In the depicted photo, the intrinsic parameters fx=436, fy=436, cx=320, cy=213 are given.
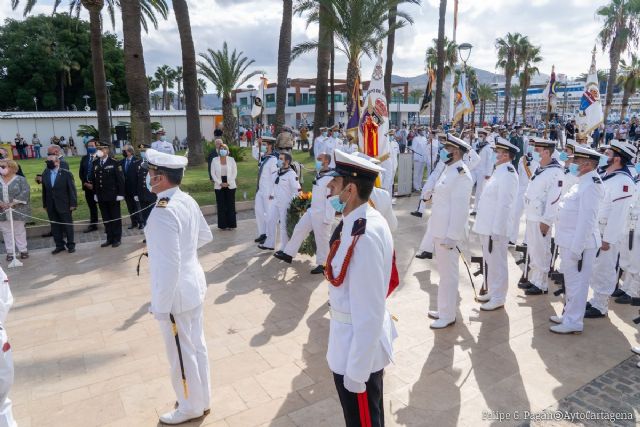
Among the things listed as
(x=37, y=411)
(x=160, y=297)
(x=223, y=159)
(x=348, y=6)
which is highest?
(x=348, y=6)

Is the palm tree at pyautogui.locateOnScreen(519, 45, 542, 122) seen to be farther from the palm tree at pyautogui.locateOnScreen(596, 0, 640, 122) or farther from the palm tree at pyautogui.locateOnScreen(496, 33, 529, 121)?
the palm tree at pyautogui.locateOnScreen(596, 0, 640, 122)

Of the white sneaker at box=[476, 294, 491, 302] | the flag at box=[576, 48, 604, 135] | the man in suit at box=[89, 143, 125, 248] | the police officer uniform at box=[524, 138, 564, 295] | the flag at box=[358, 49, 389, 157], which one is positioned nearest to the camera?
the white sneaker at box=[476, 294, 491, 302]

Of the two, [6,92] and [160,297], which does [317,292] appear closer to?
[160,297]

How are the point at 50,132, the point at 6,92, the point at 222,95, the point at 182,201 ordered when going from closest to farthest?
the point at 182,201, the point at 222,95, the point at 50,132, the point at 6,92

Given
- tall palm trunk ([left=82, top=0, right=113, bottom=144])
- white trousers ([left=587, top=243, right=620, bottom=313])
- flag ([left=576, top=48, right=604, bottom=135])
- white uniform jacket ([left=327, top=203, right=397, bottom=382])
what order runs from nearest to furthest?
white uniform jacket ([left=327, top=203, right=397, bottom=382])
white trousers ([left=587, top=243, right=620, bottom=313])
flag ([left=576, top=48, right=604, bottom=135])
tall palm trunk ([left=82, top=0, right=113, bottom=144])

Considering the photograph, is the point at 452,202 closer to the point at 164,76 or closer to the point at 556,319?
the point at 556,319

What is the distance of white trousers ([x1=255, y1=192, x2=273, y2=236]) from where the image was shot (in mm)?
9156

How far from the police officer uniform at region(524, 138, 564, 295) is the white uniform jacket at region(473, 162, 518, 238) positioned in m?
0.87

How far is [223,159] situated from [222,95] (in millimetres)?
Answer: 20532

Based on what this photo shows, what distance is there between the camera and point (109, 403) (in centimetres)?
402

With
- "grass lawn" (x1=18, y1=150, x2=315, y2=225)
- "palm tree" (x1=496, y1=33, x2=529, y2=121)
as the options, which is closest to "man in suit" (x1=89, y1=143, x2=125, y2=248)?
"grass lawn" (x1=18, y1=150, x2=315, y2=225)

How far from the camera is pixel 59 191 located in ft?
28.8

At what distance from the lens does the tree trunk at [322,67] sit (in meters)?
20.0

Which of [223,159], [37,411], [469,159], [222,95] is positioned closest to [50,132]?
[222,95]
